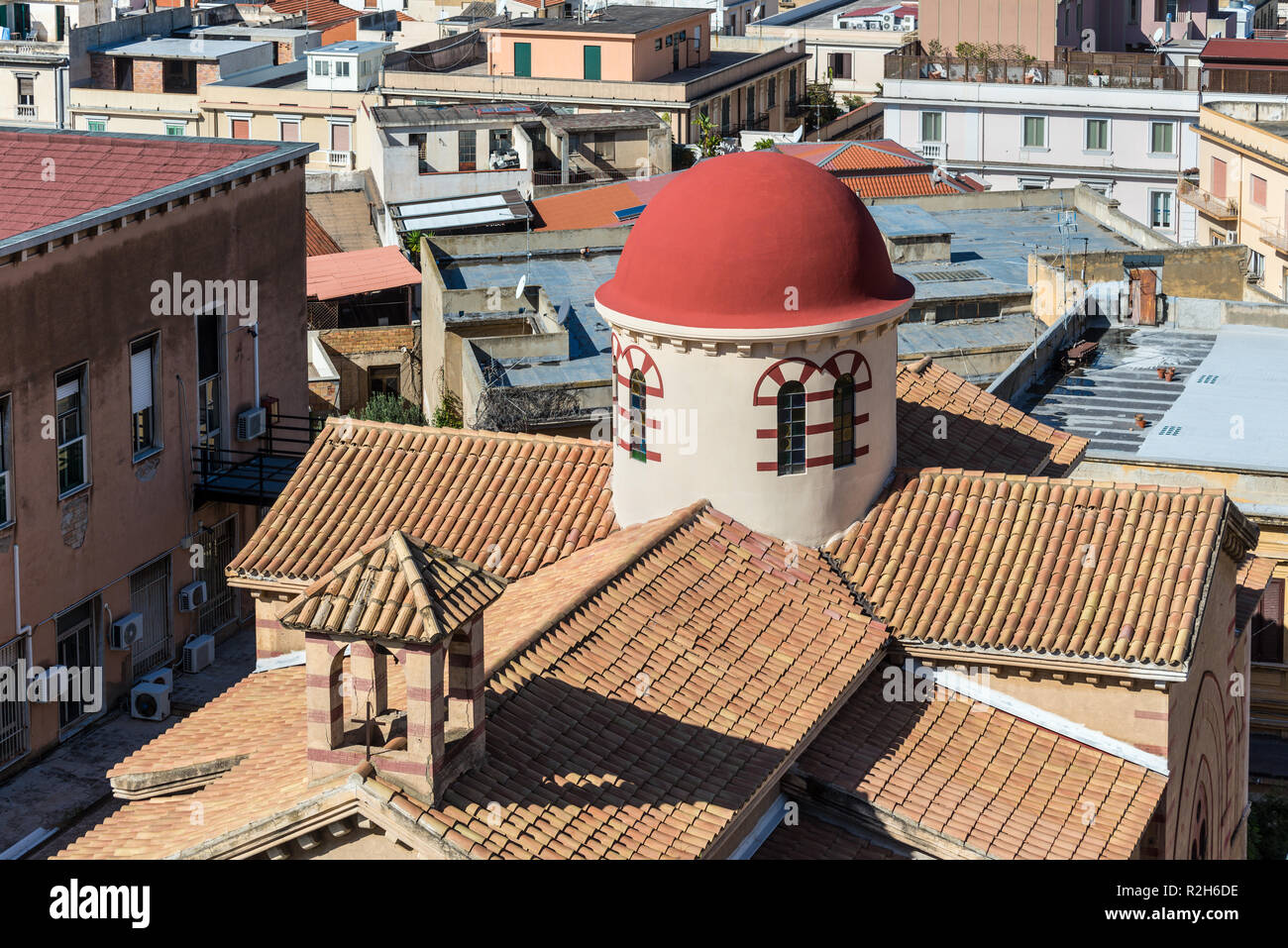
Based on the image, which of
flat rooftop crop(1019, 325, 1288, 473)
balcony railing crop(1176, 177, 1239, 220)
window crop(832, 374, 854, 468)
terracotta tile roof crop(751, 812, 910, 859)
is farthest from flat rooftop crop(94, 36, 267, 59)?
terracotta tile roof crop(751, 812, 910, 859)

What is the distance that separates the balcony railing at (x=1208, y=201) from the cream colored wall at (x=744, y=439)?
184 ft

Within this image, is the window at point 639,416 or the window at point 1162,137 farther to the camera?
the window at point 1162,137

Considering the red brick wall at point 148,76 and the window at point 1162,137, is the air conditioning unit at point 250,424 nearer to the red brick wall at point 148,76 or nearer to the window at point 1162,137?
the window at point 1162,137

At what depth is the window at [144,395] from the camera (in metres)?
42.6

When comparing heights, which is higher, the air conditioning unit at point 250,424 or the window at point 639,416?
the window at point 639,416

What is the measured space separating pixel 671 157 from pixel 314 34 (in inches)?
1099

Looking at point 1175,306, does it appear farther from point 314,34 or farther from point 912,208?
point 314,34

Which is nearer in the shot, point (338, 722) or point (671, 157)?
point (338, 722)

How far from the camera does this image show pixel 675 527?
28312mm

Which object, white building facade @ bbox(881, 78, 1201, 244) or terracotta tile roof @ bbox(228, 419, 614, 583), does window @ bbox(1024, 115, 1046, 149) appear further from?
terracotta tile roof @ bbox(228, 419, 614, 583)

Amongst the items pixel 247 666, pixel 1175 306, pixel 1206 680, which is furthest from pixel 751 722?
pixel 1175 306

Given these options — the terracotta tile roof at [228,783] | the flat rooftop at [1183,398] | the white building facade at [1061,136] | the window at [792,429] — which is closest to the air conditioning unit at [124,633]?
the terracotta tile roof at [228,783]

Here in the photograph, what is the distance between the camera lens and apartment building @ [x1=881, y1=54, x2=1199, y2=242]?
9138cm

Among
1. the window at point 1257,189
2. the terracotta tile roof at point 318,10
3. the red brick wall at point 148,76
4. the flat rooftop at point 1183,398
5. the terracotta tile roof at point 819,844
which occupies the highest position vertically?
the terracotta tile roof at point 318,10
